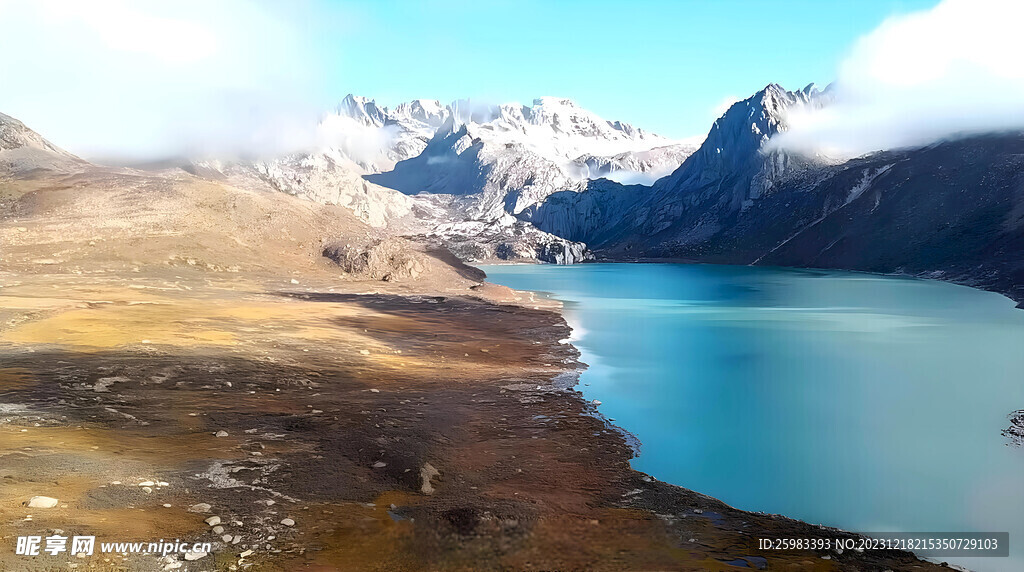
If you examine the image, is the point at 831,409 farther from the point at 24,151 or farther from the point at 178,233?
the point at 24,151

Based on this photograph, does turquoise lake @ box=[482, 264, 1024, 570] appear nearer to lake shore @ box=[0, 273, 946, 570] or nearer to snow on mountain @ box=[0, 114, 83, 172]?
A: lake shore @ box=[0, 273, 946, 570]

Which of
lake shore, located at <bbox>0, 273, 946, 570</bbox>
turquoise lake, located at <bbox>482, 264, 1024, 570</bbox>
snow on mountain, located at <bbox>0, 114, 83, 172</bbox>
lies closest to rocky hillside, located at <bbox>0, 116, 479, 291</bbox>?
snow on mountain, located at <bbox>0, 114, 83, 172</bbox>

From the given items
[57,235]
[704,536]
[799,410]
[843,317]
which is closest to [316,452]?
[704,536]

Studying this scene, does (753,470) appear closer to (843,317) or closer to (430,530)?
(430,530)

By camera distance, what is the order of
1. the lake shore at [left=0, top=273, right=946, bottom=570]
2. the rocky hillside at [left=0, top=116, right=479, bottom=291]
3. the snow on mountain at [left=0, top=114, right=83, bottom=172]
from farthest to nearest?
the snow on mountain at [left=0, top=114, right=83, bottom=172]
the rocky hillside at [left=0, top=116, right=479, bottom=291]
the lake shore at [left=0, top=273, right=946, bottom=570]

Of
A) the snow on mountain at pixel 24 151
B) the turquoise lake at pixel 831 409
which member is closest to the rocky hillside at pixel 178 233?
the snow on mountain at pixel 24 151

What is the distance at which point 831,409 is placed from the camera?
30.1 m

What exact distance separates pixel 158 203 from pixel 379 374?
68930mm

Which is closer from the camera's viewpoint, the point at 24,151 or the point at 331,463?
the point at 331,463

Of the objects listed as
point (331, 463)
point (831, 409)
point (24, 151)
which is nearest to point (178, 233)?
point (24, 151)

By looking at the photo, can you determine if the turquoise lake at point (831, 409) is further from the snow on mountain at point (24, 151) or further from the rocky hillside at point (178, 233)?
the snow on mountain at point (24, 151)

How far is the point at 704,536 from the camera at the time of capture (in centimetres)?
1516

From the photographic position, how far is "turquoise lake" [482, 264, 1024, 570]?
1883 cm

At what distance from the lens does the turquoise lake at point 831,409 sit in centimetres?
1883
